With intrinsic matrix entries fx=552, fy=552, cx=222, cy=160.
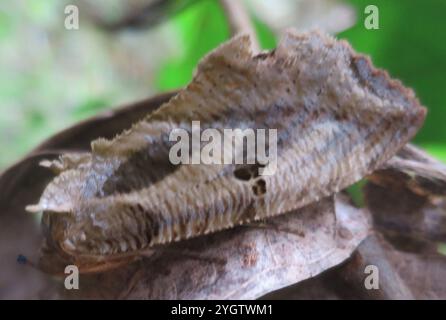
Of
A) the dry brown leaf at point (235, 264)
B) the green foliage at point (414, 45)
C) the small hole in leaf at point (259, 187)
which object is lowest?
the dry brown leaf at point (235, 264)

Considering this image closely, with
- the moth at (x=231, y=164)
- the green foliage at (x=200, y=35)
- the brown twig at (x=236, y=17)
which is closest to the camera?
the moth at (x=231, y=164)

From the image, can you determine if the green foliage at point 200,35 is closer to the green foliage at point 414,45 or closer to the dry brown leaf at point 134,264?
the green foliage at point 414,45

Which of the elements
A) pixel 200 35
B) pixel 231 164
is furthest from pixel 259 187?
pixel 200 35

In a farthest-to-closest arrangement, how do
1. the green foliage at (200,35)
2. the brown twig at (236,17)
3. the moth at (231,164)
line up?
the green foliage at (200,35), the brown twig at (236,17), the moth at (231,164)

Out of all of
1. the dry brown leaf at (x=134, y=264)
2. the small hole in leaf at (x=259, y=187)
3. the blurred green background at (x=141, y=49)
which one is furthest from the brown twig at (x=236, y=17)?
the small hole in leaf at (x=259, y=187)

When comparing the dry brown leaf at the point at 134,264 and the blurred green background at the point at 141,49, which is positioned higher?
the blurred green background at the point at 141,49

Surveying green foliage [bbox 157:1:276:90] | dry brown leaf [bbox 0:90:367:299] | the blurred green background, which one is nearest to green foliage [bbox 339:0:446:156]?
the blurred green background

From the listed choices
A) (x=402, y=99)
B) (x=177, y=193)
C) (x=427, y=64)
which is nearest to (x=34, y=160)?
(x=177, y=193)

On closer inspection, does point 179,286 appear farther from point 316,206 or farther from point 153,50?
point 153,50

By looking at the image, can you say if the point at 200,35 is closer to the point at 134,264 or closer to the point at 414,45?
the point at 414,45
